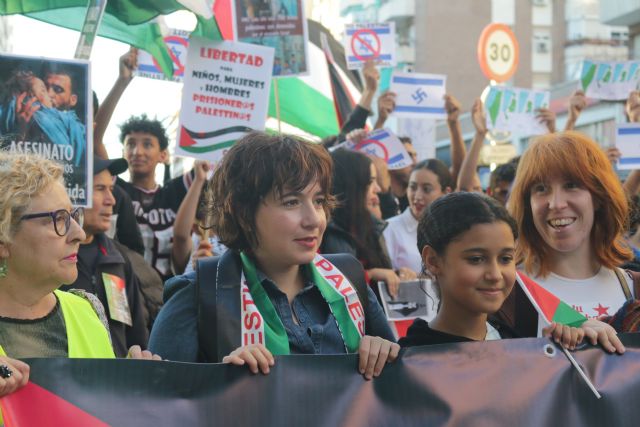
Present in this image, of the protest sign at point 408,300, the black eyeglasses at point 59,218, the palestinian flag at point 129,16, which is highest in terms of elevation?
the palestinian flag at point 129,16

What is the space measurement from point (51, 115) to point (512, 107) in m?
5.71

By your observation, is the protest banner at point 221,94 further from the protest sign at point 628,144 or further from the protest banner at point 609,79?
the protest banner at point 609,79

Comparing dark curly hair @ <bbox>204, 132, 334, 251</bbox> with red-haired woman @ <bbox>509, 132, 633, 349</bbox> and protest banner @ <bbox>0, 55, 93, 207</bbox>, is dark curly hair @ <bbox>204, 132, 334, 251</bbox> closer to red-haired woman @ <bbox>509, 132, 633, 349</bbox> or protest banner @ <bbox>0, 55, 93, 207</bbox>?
red-haired woman @ <bbox>509, 132, 633, 349</bbox>

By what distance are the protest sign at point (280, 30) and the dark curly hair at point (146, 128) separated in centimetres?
84

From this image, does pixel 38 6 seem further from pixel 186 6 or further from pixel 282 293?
pixel 282 293

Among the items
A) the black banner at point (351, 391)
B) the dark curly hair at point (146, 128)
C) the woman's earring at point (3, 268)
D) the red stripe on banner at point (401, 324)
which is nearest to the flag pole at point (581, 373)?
the black banner at point (351, 391)

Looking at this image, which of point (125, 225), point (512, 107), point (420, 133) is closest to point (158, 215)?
point (125, 225)

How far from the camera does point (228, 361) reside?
2.74 metres

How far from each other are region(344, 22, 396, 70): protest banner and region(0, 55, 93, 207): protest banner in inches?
201

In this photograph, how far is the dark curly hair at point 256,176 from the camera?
3.19 m

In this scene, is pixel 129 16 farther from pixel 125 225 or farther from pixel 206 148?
pixel 125 225

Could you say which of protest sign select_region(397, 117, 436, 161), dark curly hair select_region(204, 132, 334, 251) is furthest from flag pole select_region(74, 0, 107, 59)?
protest sign select_region(397, 117, 436, 161)

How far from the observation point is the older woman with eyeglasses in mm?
3170

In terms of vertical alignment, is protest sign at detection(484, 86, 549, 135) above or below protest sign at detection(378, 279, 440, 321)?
above
